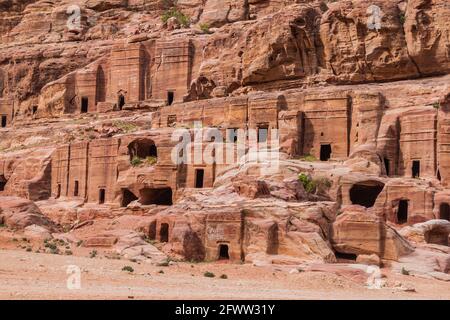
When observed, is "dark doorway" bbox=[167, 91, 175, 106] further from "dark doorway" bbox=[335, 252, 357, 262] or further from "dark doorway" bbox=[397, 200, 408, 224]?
"dark doorway" bbox=[335, 252, 357, 262]

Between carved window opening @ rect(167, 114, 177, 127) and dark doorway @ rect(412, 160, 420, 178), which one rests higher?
carved window opening @ rect(167, 114, 177, 127)

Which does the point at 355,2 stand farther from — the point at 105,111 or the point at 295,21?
the point at 105,111

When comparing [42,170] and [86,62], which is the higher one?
[86,62]

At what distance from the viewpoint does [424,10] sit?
→ 51.1 m

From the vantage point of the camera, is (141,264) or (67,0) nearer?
(141,264)

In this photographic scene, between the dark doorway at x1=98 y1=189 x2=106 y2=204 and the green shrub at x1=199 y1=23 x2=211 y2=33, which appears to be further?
the green shrub at x1=199 y1=23 x2=211 y2=33

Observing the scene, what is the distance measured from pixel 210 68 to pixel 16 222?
84.3ft

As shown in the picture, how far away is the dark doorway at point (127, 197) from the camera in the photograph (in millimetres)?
51344

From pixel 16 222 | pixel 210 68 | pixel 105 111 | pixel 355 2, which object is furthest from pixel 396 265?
pixel 105 111

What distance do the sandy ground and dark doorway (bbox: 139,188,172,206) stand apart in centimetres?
1475

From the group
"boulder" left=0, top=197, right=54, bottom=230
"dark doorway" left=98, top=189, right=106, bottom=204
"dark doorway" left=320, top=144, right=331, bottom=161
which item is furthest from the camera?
"dark doorway" left=98, top=189, right=106, bottom=204

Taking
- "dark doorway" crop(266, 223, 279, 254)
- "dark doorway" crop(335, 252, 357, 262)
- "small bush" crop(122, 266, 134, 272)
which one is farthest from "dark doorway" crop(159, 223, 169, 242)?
"dark doorway" crop(335, 252, 357, 262)

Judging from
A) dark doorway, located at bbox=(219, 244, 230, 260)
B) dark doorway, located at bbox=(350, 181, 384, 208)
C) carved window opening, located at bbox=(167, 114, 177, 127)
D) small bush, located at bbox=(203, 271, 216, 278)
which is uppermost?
carved window opening, located at bbox=(167, 114, 177, 127)

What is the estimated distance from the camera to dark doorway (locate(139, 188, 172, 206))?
50.1m
